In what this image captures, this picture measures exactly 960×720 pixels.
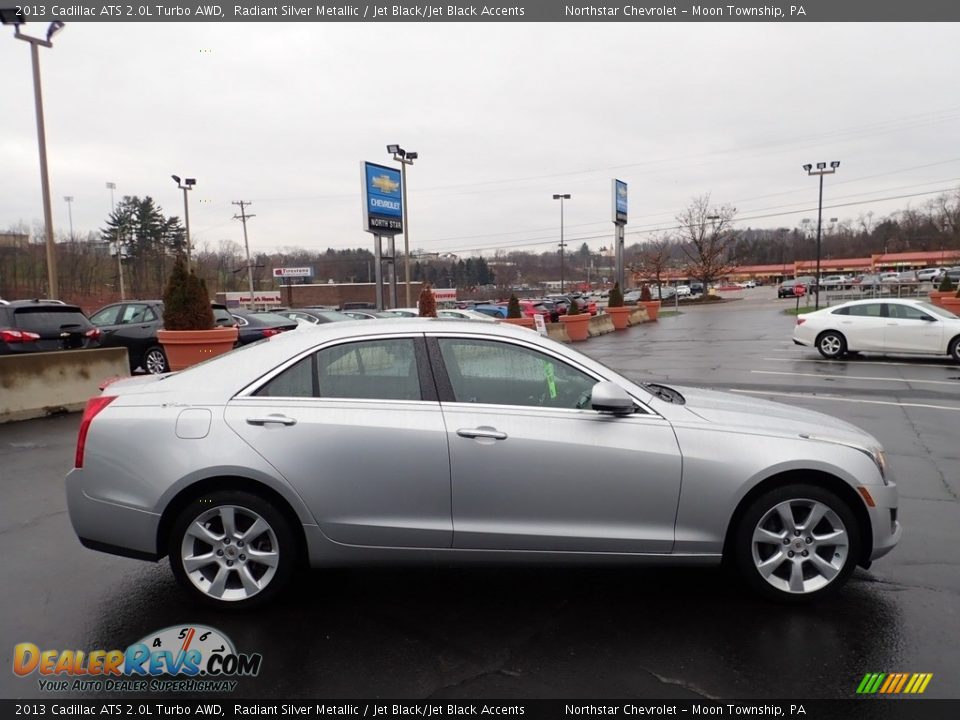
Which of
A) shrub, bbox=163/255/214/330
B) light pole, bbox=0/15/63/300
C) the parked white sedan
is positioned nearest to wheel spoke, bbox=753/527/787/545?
shrub, bbox=163/255/214/330

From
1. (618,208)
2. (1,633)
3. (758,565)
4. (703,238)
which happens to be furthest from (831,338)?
(703,238)

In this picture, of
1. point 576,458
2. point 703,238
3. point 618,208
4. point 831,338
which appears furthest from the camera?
point 703,238

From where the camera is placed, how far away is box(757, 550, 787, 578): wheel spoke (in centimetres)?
363

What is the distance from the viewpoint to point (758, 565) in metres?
3.63

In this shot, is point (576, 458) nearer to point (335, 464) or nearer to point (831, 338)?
point (335, 464)

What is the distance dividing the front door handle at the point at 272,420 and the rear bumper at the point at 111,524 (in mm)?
716

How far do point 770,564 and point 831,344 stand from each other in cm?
1429

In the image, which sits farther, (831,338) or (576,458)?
(831,338)

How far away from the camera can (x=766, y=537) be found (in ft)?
11.9

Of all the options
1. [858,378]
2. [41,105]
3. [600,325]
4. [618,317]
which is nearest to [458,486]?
[858,378]

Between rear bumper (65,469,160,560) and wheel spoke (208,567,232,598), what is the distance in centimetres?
36

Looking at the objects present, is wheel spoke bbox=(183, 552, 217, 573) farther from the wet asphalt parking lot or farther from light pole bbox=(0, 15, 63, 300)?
light pole bbox=(0, 15, 63, 300)

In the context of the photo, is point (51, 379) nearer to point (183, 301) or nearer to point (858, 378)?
point (183, 301)

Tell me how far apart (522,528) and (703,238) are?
66078mm
